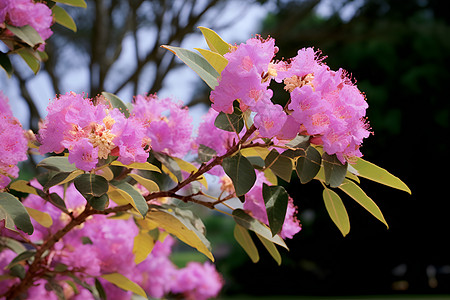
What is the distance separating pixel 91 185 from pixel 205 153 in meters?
0.26

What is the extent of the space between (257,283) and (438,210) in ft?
13.4

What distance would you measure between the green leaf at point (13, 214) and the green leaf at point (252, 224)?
407 millimetres

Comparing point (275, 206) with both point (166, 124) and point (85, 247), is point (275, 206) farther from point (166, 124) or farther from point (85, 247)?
point (85, 247)

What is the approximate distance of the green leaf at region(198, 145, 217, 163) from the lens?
0.95 m

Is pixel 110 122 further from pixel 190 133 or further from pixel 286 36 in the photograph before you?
pixel 286 36

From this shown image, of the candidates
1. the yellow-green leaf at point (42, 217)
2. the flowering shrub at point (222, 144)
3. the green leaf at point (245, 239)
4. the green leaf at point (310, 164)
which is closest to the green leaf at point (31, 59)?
the flowering shrub at point (222, 144)

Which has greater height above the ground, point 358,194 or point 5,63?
point 358,194

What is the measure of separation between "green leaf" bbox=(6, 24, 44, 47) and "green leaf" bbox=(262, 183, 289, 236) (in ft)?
2.20

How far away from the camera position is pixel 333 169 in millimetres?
794

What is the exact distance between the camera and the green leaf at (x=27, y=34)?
43.3 inches

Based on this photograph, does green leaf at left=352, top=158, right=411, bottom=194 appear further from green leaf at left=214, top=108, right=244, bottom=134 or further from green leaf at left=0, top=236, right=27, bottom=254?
green leaf at left=0, top=236, right=27, bottom=254

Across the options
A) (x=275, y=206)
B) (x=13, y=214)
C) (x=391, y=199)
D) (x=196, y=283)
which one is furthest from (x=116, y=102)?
(x=391, y=199)

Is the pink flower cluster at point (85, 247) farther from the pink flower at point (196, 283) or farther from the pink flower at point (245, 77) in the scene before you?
the pink flower at point (196, 283)

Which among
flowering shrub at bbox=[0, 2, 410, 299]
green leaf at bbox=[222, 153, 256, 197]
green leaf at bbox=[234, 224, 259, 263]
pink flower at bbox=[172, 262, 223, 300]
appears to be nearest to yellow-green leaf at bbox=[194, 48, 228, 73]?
flowering shrub at bbox=[0, 2, 410, 299]
